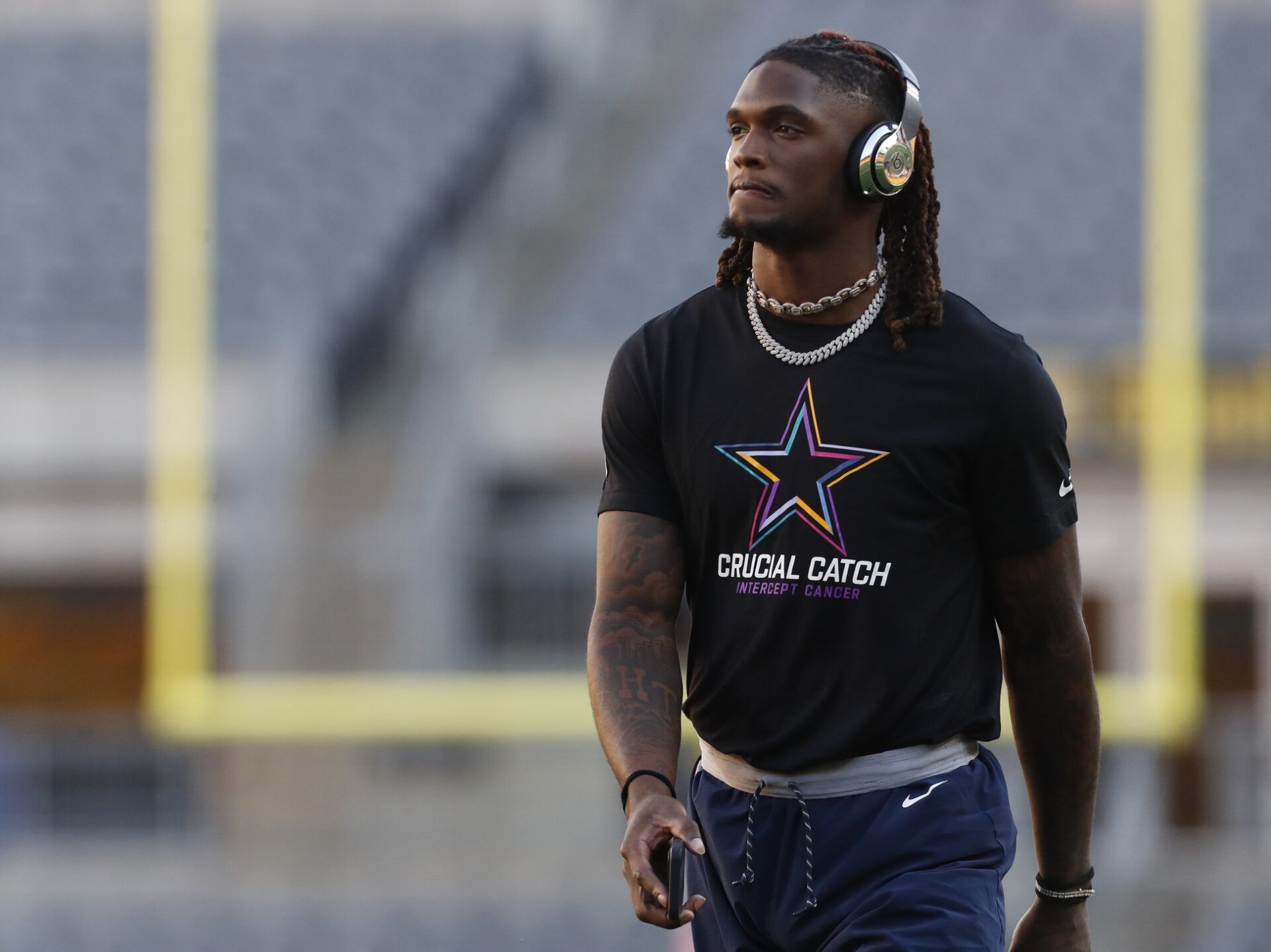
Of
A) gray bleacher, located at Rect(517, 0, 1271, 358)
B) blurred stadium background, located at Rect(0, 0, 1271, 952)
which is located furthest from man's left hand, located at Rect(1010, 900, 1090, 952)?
gray bleacher, located at Rect(517, 0, 1271, 358)

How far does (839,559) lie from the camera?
5.59ft

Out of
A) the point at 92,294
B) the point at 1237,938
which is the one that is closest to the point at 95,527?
the point at 92,294

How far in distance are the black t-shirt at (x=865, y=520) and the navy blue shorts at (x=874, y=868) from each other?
2.0 inches

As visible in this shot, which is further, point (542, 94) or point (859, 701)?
point (542, 94)

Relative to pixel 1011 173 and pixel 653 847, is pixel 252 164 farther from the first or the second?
pixel 653 847

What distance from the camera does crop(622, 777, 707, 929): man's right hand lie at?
154 cm

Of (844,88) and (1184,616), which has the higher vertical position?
(844,88)

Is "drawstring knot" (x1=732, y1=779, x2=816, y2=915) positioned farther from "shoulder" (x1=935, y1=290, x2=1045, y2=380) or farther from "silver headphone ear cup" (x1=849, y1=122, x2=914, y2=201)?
"silver headphone ear cup" (x1=849, y1=122, x2=914, y2=201)

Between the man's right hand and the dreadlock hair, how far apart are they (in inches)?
19.0

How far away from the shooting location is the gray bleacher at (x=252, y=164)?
849cm

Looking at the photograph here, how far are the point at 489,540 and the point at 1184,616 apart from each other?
97.1 inches

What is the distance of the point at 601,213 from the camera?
8156 mm

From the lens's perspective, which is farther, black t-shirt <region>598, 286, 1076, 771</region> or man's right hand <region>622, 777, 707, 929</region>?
black t-shirt <region>598, 286, 1076, 771</region>

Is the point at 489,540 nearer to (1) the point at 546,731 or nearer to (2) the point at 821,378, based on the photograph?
(1) the point at 546,731
